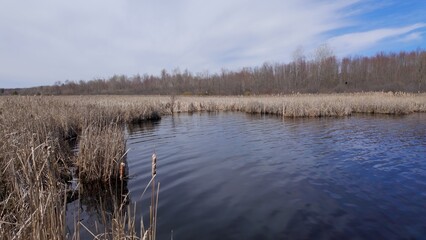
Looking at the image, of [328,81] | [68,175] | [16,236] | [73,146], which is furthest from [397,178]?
[328,81]

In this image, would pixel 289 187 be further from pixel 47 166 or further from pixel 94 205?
pixel 47 166

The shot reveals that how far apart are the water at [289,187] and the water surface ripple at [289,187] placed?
0.06ft

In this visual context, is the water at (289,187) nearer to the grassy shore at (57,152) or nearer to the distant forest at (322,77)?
the grassy shore at (57,152)

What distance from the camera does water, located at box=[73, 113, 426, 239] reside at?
4.32 metres

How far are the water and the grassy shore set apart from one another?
1.12 meters

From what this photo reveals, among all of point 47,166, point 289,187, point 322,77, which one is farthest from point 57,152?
point 322,77

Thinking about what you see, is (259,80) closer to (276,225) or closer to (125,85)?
(125,85)

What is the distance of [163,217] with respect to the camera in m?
4.75

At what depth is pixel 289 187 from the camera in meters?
6.03

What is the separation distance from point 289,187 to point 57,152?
549 centimetres

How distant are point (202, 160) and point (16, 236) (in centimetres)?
642

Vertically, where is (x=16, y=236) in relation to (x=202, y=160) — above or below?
above

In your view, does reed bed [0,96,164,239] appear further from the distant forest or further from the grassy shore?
the distant forest

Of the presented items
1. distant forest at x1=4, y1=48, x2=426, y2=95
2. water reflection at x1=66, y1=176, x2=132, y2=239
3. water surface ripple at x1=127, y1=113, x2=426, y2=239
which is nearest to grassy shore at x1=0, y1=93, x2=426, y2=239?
water reflection at x1=66, y1=176, x2=132, y2=239
